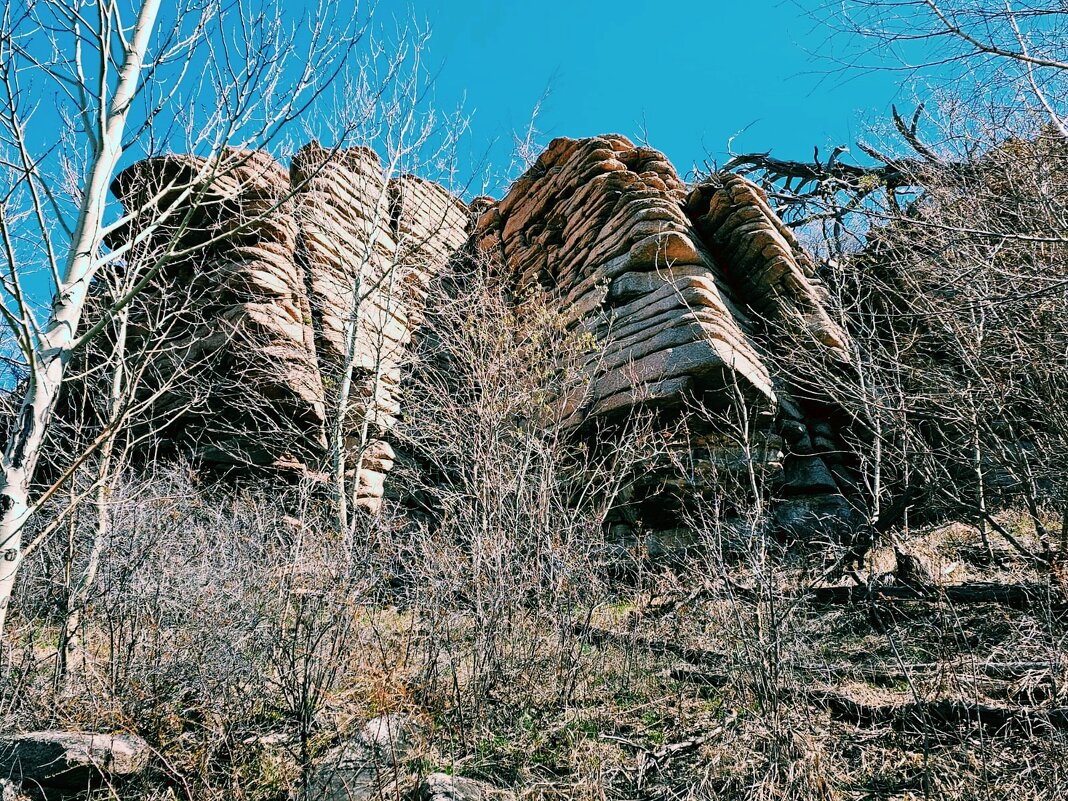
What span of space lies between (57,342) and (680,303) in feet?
25.2

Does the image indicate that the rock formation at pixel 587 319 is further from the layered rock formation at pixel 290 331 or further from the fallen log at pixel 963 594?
the fallen log at pixel 963 594

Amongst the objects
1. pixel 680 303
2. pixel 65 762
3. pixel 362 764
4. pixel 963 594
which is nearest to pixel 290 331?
pixel 680 303

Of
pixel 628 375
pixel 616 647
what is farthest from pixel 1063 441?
pixel 628 375

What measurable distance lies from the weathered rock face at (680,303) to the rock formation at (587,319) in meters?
0.03

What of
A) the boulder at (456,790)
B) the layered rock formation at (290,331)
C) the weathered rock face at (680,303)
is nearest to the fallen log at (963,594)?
the weathered rock face at (680,303)

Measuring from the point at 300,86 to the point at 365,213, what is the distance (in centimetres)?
943

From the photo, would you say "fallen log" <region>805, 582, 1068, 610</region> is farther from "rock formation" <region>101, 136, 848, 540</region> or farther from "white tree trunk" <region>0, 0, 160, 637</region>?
"white tree trunk" <region>0, 0, 160, 637</region>

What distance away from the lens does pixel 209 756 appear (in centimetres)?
367

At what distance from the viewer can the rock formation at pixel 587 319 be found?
26.9ft

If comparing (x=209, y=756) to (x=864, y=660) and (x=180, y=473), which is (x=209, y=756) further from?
(x=180, y=473)

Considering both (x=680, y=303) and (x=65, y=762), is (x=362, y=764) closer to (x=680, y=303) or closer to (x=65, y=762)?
(x=65, y=762)

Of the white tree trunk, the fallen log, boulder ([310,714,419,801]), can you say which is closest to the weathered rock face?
the fallen log

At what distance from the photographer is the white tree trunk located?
7.98ft

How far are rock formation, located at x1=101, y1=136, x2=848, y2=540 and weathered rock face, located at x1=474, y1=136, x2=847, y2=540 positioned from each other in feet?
0.10
